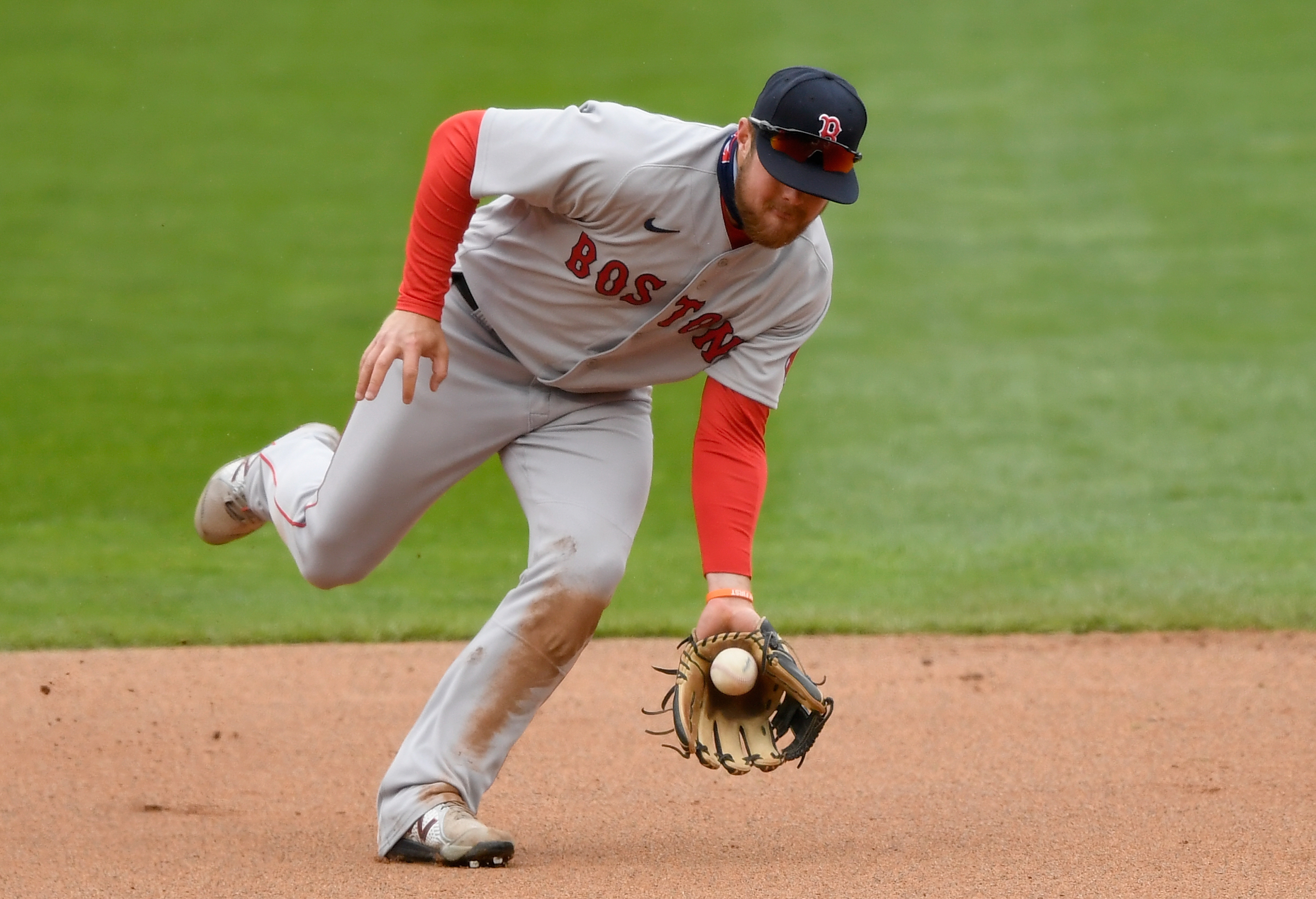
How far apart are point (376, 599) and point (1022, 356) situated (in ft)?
18.5

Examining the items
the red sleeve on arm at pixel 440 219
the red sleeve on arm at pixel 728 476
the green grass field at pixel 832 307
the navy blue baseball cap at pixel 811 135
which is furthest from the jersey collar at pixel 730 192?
the green grass field at pixel 832 307

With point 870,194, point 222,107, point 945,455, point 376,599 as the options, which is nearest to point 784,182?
point 376,599

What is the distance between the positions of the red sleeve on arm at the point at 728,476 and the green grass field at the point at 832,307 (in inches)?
104

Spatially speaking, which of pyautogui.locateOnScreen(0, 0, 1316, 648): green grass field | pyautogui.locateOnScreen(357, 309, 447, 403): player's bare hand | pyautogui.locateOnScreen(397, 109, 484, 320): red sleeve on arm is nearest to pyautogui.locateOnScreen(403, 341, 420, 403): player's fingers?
pyautogui.locateOnScreen(357, 309, 447, 403): player's bare hand

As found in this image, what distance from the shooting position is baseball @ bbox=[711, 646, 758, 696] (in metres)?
3.50

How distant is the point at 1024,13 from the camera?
65.8 feet

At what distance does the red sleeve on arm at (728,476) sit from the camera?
11.8ft

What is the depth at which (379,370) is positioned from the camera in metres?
3.44

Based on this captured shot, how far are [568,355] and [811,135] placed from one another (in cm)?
90

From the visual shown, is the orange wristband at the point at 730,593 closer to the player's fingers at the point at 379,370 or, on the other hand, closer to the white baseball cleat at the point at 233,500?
the player's fingers at the point at 379,370

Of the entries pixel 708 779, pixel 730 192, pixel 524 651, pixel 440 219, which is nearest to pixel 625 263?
pixel 730 192

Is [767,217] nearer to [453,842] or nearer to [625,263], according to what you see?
[625,263]

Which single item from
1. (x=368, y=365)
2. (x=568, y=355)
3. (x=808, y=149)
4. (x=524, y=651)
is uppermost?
(x=808, y=149)

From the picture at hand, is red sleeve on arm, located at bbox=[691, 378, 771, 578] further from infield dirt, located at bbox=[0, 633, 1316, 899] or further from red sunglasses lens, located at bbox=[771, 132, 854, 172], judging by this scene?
infield dirt, located at bbox=[0, 633, 1316, 899]
